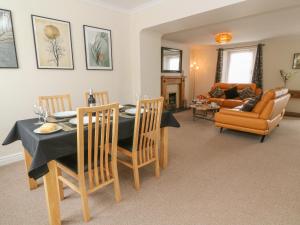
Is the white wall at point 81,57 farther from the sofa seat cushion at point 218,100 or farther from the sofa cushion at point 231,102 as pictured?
the sofa cushion at point 231,102

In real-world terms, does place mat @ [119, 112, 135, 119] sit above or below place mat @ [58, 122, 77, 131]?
above

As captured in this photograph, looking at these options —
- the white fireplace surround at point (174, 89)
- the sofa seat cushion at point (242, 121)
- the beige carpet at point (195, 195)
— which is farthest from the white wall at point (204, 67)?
the beige carpet at point (195, 195)

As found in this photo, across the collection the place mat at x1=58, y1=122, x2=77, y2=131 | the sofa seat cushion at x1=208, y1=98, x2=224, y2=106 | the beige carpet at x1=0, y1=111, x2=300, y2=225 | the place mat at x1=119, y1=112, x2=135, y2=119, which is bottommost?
the beige carpet at x1=0, y1=111, x2=300, y2=225

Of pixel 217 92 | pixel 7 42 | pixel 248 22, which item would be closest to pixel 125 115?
pixel 7 42

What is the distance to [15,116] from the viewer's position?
2529 mm

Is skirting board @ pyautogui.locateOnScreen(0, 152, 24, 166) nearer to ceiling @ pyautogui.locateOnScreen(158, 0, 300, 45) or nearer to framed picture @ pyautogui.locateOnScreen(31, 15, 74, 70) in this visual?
framed picture @ pyautogui.locateOnScreen(31, 15, 74, 70)

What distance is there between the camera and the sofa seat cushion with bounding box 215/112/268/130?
127 inches

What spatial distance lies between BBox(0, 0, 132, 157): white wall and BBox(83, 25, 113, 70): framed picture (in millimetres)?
84

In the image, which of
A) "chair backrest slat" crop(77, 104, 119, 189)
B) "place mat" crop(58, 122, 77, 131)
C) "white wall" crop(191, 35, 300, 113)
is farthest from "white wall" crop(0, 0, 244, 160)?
"white wall" crop(191, 35, 300, 113)

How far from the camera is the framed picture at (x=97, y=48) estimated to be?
10.1 feet

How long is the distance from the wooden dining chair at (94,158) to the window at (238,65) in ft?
20.3

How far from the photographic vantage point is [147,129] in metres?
1.91

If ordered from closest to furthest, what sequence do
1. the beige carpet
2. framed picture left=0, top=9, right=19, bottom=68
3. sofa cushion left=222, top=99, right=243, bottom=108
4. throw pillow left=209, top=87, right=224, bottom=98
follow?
the beige carpet < framed picture left=0, top=9, right=19, bottom=68 < sofa cushion left=222, top=99, right=243, bottom=108 < throw pillow left=209, top=87, right=224, bottom=98

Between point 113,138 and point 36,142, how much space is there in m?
0.59
